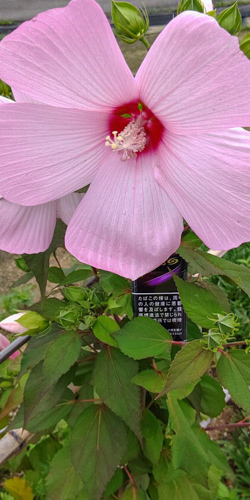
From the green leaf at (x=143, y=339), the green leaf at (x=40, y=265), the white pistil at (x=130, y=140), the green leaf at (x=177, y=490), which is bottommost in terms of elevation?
the green leaf at (x=177, y=490)

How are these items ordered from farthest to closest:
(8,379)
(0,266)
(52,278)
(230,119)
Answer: (0,266)
(8,379)
(52,278)
(230,119)

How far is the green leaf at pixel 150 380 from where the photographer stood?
69cm

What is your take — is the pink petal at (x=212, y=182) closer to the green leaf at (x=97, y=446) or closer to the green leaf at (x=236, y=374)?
the green leaf at (x=236, y=374)

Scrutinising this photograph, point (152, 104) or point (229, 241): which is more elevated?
point (152, 104)

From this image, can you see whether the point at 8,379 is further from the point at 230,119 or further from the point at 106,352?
the point at 230,119

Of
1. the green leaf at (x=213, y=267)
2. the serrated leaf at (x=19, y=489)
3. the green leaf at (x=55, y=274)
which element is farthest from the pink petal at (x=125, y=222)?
the serrated leaf at (x=19, y=489)

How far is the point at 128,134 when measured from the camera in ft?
1.66

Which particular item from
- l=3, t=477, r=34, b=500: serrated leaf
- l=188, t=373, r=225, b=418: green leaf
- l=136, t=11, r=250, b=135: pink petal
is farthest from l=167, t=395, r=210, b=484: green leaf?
l=3, t=477, r=34, b=500: serrated leaf

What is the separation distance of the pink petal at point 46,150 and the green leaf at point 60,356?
259 mm

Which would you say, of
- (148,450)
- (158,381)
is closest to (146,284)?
(158,381)

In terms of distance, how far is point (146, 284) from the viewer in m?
0.66

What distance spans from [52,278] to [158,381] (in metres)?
0.27

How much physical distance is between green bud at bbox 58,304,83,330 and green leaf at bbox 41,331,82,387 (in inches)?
0.9

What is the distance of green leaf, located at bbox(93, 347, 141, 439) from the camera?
0.70 m
